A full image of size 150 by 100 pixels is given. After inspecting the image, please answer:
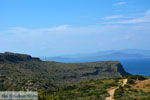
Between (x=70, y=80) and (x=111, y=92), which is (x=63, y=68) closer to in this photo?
(x=70, y=80)

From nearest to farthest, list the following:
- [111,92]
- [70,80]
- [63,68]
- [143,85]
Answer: [111,92] < [143,85] < [70,80] < [63,68]

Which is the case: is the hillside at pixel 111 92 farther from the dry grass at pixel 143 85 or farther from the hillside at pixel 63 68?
the hillside at pixel 63 68

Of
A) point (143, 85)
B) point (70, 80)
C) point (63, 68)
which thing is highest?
point (63, 68)

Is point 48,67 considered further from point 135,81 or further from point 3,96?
point 3,96

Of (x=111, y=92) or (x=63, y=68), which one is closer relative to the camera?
(x=111, y=92)

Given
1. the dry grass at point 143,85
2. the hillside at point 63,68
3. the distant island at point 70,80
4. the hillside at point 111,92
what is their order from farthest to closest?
the hillside at point 63,68 → the dry grass at point 143,85 → the distant island at point 70,80 → the hillside at point 111,92

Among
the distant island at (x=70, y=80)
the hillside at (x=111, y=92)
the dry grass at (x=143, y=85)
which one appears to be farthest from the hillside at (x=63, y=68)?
the dry grass at (x=143, y=85)

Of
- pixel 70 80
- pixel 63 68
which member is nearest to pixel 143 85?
pixel 70 80

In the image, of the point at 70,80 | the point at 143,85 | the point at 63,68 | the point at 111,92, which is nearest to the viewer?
the point at 111,92

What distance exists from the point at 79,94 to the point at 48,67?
10226 centimetres

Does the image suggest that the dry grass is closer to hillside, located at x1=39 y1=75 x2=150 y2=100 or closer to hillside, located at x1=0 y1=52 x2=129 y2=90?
hillside, located at x1=39 y1=75 x2=150 y2=100

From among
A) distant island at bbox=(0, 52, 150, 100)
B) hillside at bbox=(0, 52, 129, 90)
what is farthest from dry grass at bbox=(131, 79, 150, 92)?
hillside at bbox=(0, 52, 129, 90)

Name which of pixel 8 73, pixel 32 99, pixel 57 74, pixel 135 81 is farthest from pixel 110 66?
pixel 32 99

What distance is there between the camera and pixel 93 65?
483 ft
